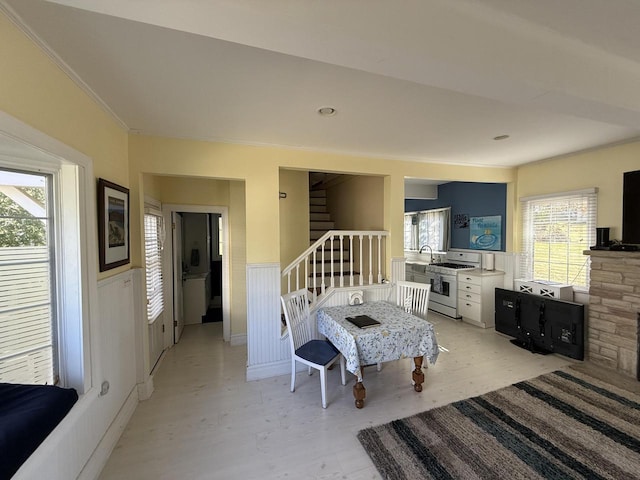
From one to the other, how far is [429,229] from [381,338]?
4.23 m

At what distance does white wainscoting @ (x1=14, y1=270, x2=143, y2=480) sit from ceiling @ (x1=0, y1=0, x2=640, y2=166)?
56.2 inches

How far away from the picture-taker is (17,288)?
1448mm

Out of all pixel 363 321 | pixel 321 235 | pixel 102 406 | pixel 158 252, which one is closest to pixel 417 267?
pixel 321 235

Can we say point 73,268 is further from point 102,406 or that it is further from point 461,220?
point 461,220

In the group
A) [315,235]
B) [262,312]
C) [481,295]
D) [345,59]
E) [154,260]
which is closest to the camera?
[345,59]

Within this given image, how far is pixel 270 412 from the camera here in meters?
2.34

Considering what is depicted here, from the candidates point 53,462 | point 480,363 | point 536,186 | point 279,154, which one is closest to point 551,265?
point 536,186

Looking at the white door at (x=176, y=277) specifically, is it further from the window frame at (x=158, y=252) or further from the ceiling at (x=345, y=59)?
the ceiling at (x=345, y=59)

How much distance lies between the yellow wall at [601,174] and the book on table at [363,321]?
298 cm

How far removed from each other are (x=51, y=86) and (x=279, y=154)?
178 centimetres

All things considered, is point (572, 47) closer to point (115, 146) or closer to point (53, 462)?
point (115, 146)

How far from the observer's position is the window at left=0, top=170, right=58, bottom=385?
141 centimetres

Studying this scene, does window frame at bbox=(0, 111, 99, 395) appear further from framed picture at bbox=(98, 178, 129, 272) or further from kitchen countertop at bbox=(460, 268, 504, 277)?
kitchen countertop at bbox=(460, 268, 504, 277)

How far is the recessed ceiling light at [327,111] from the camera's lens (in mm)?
2018
